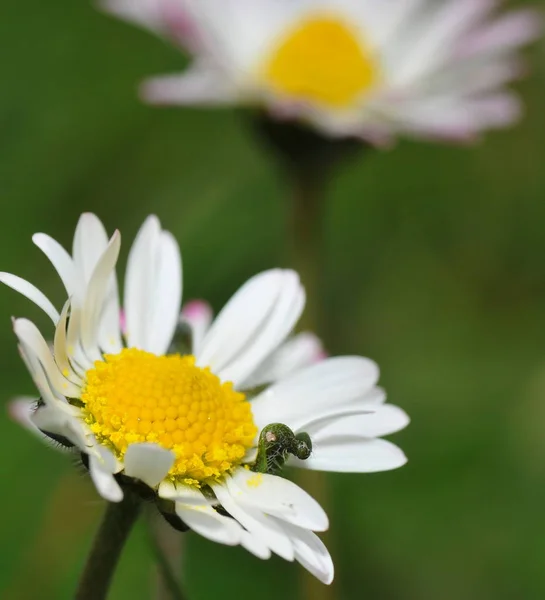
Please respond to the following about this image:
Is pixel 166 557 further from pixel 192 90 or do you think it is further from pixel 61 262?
pixel 192 90

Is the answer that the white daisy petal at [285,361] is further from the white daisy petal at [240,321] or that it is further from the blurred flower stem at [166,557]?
the blurred flower stem at [166,557]

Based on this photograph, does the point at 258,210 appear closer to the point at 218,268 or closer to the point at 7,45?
the point at 218,268

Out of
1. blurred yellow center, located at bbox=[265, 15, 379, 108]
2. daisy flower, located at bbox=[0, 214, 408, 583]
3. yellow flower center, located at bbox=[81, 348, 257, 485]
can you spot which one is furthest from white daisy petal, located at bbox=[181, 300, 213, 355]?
blurred yellow center, located at bbox=[265, 15, 379, 108]

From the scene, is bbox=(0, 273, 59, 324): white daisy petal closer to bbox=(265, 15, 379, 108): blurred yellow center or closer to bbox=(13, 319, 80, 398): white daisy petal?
bbox=(13, 319, 80, 398): white daisy petal

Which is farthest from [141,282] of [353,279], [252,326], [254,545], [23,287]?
[353,279]

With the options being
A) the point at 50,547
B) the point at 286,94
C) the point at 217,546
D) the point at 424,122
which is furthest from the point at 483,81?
the point at 50,547
